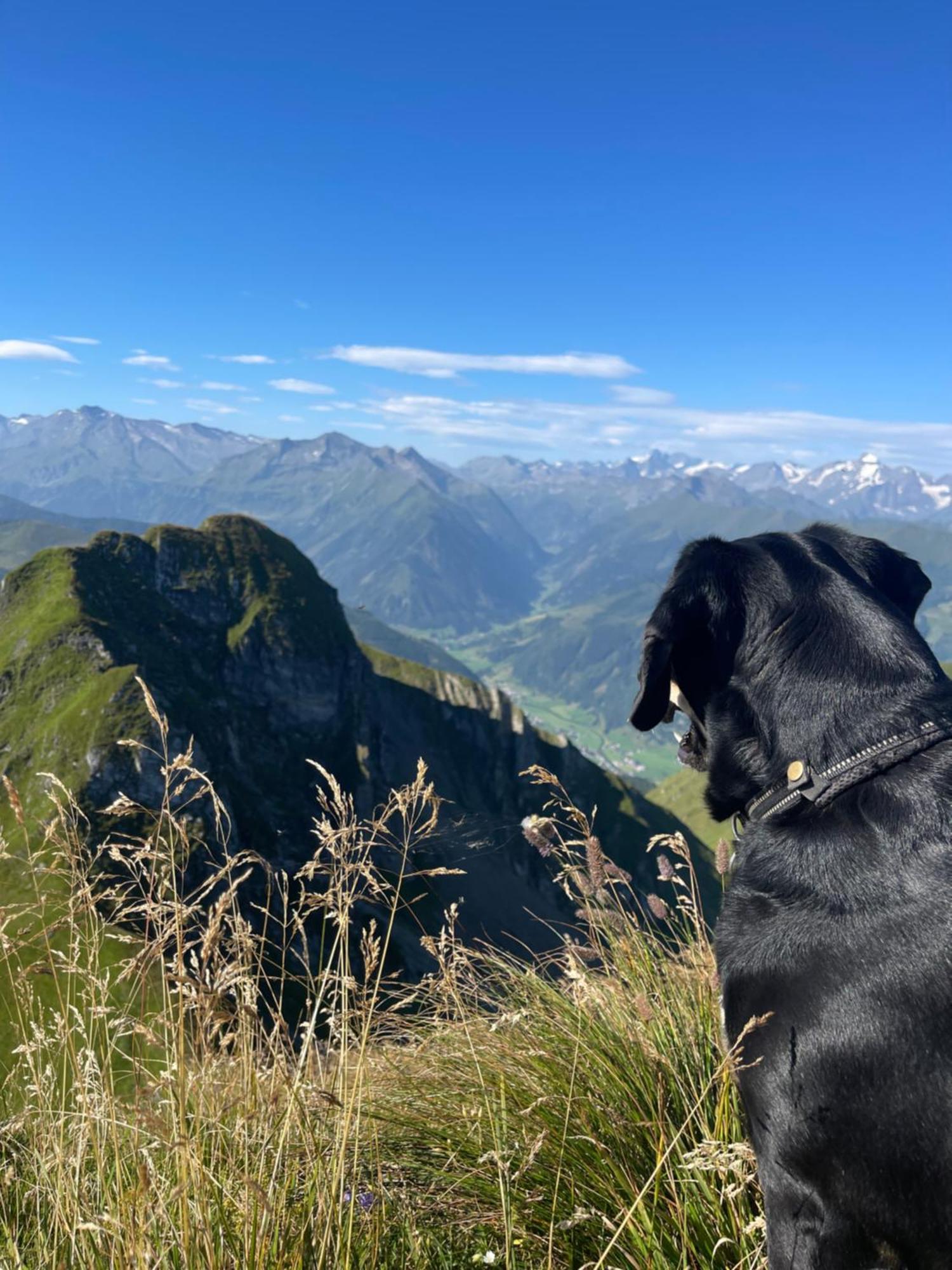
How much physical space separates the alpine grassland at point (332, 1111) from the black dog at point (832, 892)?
238mm

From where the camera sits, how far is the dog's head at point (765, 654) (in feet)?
9.64

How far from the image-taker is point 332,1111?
3.21 meters

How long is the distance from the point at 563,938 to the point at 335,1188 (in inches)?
93.5

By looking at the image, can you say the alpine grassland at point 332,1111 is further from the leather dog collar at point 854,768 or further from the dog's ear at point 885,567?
the dog's ear at point 885,567

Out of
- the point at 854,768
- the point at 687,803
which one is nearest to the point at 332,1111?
the point at 854,768

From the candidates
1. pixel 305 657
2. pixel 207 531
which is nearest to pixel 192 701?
pixel 305 657

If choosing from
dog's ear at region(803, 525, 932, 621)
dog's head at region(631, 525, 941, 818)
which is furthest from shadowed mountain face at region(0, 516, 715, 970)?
dog's head at region(631, 525, 941, 818)

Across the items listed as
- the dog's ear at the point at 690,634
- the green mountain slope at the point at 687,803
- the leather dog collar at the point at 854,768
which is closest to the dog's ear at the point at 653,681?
the dog's ear at the point at 690,634

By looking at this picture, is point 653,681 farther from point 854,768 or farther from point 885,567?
point 885,567

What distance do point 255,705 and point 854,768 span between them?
96784 mm

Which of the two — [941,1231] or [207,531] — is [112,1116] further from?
[207,531]

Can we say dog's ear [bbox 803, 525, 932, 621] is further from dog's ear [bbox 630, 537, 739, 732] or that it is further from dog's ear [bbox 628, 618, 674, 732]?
dog's ear [bbox 628, 618, 674, 732]

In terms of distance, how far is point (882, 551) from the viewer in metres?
3.91

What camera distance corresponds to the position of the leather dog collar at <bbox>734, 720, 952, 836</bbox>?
8.75 feet
